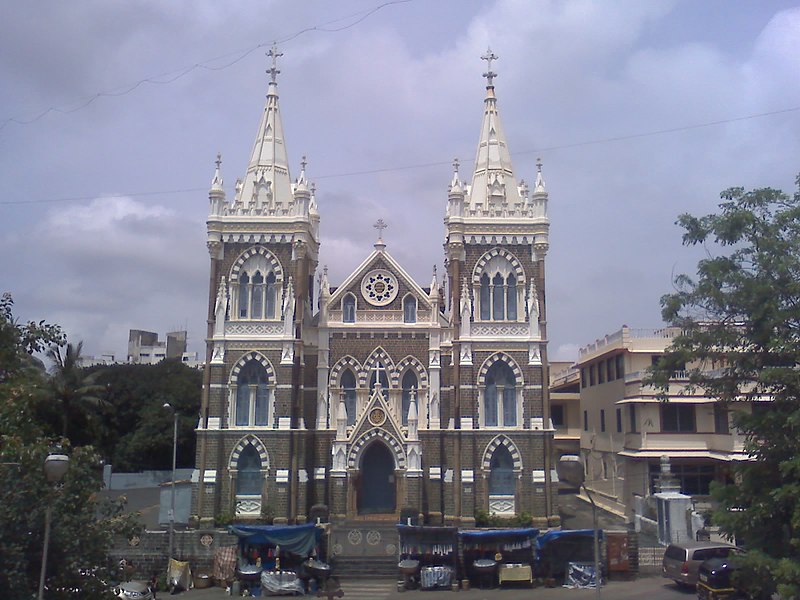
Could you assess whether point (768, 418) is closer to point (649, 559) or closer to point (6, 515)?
point (6, 515)

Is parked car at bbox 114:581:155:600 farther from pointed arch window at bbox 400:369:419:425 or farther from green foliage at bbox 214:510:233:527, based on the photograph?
pointed arch window at bbox 400:369:419:425

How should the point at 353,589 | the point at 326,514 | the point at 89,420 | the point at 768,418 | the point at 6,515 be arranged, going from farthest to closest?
the point at 89,420, the point at 326,514, the point at 353,589, the point at 768,418, the point at 6,515

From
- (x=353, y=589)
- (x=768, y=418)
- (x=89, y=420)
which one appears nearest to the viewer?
(x=768, y=418)

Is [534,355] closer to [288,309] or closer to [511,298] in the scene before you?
[511,298]

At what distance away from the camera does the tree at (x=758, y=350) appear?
46.3 feet

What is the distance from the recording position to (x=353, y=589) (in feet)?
88.7

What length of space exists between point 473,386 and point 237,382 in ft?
34.7

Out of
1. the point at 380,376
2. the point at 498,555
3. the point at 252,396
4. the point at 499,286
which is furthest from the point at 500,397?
the point at 252,396

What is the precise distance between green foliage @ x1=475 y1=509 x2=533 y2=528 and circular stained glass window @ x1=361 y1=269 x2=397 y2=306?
10.5 metres

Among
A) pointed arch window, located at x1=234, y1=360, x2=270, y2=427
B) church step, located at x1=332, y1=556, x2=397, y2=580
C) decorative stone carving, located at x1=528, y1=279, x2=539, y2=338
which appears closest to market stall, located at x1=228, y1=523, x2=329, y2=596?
church step, located at x1=332, y1=556, x2=397, y2=580

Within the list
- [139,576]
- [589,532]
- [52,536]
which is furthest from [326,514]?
[52,536]

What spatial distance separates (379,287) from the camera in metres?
36.6

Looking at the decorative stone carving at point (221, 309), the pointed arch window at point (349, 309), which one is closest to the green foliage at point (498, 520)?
the pointed arch window at point (349, 309)

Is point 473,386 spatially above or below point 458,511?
above
